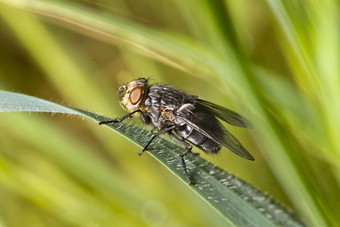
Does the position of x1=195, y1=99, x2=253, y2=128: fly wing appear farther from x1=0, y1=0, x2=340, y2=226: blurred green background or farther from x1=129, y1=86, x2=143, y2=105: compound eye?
x1=129, y1=86, x2=143, y2=105: compound eye

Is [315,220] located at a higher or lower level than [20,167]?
higher

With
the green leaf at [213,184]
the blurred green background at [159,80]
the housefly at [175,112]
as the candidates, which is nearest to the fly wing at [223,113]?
the housefly at [175,112]

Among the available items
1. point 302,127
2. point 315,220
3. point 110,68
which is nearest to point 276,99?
point 302,127

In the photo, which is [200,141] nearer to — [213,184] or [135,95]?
[135,95]

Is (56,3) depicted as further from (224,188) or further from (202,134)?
(224,188)

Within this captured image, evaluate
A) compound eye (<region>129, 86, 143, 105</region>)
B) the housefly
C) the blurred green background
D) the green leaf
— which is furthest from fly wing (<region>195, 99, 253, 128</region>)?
the green leaf

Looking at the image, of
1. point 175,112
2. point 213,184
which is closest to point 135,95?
point 175,112

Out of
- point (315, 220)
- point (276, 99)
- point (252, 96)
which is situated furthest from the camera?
point (276, 99)
